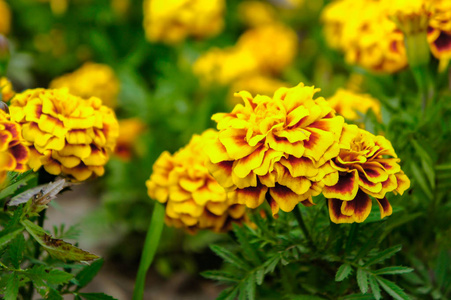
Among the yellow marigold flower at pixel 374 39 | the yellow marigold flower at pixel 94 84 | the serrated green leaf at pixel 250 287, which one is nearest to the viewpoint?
the serrated green leaf at pixel 250 287

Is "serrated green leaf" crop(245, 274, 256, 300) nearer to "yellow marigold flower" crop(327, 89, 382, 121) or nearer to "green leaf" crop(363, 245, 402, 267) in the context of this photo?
"green leaf" crop(363, 245, 402, 267)

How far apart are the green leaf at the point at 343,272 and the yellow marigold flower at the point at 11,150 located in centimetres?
58

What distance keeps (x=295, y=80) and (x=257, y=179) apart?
1659 mm

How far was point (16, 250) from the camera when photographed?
0.91 meters

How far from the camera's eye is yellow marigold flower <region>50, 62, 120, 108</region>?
2.28m

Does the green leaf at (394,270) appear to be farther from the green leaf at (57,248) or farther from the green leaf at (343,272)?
the green leaf at (57,248)

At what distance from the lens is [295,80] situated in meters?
2.50

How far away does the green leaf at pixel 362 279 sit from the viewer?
2.99 ft

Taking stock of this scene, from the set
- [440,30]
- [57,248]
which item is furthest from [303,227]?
[440,30]

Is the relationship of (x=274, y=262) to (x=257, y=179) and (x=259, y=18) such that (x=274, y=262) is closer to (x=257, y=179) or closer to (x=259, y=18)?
(x=257, y=179)

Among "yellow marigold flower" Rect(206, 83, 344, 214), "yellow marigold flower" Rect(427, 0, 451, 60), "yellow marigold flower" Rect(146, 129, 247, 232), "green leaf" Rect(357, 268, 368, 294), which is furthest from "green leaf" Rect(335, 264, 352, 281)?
"yellow marigold flower" Rect(427, 0, 451, 60)

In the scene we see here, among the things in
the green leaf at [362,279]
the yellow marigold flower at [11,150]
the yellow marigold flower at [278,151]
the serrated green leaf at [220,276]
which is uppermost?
the yellow marigold flower at [11,150]

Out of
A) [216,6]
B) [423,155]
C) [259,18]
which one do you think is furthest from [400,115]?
[259,18]

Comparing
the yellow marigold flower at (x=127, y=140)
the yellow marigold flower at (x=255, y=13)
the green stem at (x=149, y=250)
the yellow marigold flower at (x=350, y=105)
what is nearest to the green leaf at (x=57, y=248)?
the green stem at (x=149, y=250)
